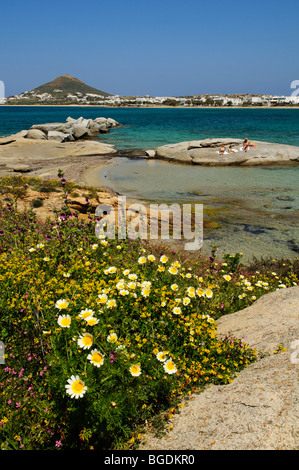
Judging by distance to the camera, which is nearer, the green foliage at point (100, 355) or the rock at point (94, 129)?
the green foliage at point (100, 355)

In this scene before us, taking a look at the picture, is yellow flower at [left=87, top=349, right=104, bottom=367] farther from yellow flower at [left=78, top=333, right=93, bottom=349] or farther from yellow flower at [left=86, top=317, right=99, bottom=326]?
yellow flower at [left=86, top=317, right=99, bottom=326]

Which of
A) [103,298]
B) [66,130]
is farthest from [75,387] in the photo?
[66,130]

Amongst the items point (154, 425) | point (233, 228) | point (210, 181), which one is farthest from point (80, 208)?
point (210, 181)

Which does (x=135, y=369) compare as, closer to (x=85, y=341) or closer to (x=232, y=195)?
(x=85, y=341)

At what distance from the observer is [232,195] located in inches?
682

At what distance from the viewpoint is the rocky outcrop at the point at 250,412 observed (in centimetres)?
246

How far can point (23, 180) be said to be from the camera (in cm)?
1283

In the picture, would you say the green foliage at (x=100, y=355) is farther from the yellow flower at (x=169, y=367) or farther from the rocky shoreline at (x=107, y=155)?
the rocky shoreline at (x=107, y=155)

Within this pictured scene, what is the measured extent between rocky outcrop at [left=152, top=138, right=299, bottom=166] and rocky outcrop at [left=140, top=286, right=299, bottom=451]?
978 inches

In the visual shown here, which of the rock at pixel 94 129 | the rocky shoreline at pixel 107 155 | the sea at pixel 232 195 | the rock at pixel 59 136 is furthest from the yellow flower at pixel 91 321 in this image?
the rock at pixel 94 129

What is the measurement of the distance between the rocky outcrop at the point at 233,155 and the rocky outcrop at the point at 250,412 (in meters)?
24.8

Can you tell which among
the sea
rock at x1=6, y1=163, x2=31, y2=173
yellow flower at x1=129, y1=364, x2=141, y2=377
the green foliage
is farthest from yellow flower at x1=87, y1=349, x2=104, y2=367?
rock at x1=6, y1=163, x2=31, y2=173

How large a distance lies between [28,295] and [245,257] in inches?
277

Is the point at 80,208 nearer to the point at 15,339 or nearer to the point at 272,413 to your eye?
the point at 15,339
